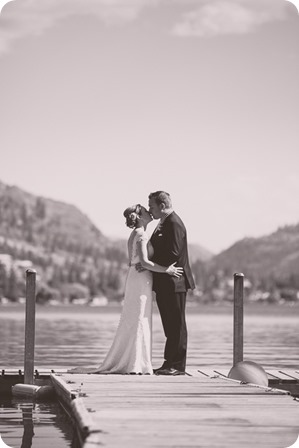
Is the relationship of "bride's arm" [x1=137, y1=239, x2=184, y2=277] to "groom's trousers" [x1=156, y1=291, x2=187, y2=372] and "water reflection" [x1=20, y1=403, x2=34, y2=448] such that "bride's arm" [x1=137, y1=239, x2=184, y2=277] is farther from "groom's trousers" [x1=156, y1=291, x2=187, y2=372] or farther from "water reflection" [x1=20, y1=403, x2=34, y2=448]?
"water reflection" [x1=20, y1=403, x2=34, y2=448]

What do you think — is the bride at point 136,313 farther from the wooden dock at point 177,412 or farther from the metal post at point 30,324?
the metal post at point 30,324

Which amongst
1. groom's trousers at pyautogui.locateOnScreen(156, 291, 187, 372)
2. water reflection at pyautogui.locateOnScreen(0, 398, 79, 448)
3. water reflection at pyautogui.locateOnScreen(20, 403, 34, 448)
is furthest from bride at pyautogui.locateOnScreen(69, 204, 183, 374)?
water reflection at pyautogui.locateOnScreen(20, 403, 34, 448)

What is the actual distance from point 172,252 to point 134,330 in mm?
1108

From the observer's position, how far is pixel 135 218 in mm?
12844

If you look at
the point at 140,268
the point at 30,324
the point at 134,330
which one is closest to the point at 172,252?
the point at 140,268

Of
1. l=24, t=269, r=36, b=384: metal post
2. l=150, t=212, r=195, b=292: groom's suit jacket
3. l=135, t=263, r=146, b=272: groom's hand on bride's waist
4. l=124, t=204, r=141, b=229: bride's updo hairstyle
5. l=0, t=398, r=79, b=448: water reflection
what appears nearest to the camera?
l=0, t=398, r=79, b=448: water reflection

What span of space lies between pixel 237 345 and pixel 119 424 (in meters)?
6.28

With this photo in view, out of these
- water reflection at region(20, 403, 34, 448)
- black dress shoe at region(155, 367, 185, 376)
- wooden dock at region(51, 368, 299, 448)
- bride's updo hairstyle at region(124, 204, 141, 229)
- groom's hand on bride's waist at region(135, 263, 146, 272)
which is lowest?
water reflection at region(20, 403, 34, 448)

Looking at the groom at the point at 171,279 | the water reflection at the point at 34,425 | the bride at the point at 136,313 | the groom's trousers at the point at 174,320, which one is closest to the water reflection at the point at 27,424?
the water reflection at the point at 34,425

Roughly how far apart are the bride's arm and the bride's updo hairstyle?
23 cm

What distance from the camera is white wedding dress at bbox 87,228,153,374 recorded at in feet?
42.6

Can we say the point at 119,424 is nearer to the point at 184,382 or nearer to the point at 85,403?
the point at 85,403

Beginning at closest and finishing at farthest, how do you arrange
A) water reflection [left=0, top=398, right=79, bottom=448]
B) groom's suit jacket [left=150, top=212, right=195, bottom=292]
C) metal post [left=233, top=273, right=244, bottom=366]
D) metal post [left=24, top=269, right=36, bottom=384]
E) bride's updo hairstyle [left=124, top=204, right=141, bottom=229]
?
water reflection [left=0, top=398, right=79, bottom=448], groom's suit jacket [left=150, top=212, right=195, bottom=292], bride's updo hairstyle [left=124, top=204, right=141, bottom=229], metal post [left=24, top=269, right=36, bottom=384], metal post [left=233, top=273, right=244, bottom=366]

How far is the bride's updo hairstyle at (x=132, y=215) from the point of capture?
12.8 meters
